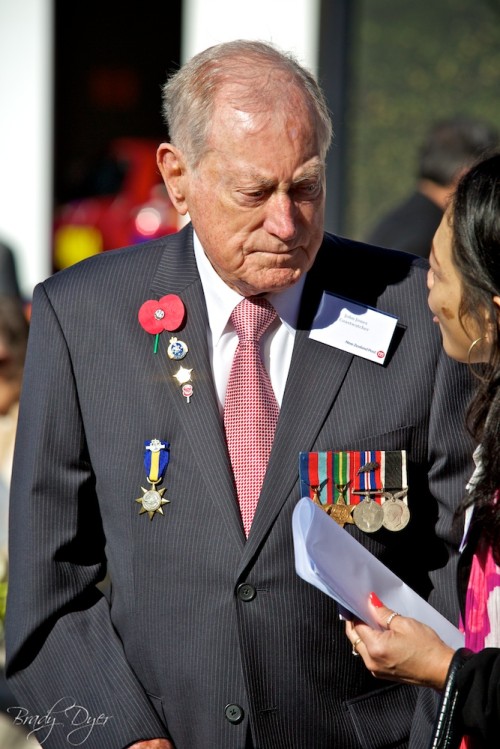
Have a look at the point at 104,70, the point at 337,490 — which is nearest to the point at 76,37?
the point at 104,70

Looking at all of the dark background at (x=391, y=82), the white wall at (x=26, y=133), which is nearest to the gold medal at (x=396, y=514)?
the dark background at (x=391, y=82)

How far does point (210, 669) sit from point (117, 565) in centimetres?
31

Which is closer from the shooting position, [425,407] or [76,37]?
[425,407]

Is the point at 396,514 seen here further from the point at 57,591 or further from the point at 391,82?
the point at 391,82

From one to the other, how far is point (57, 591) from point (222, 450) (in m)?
0.50

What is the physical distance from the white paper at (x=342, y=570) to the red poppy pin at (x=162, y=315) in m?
0.57

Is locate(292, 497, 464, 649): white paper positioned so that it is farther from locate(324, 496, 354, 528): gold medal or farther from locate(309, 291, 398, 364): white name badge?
locate(309, 291, 398, 364): white name badge

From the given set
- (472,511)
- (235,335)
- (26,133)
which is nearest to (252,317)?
(235,335)

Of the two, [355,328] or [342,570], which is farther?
[355,328]

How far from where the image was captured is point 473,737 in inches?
82.7

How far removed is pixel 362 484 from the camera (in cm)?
236

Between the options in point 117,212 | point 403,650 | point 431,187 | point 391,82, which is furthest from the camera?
point 117,212

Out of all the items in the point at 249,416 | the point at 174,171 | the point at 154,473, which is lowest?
the point at 154,473

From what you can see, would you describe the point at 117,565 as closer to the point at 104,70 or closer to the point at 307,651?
the point at 307,651
